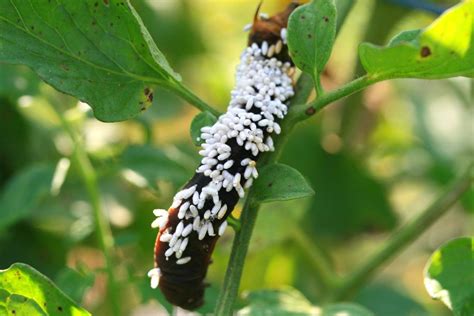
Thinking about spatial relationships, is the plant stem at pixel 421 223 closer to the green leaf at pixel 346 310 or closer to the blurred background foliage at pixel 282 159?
the blurred background foliage at pixel 282 159

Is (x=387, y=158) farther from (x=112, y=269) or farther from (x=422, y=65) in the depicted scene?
(x=422, y=65)

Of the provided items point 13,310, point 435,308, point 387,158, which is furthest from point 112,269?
point 435,308

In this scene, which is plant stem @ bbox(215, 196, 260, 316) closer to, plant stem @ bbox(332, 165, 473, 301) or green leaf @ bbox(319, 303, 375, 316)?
green leaf @ bbox(319, 303, 375, 316)

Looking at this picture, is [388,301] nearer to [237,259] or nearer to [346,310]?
[346,310]

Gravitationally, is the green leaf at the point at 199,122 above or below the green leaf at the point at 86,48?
below

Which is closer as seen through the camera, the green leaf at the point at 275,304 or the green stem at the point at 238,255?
the green stem at the point at 238,255

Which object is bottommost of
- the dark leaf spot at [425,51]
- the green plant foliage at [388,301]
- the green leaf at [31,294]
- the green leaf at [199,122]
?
the green leaf at [31,294]

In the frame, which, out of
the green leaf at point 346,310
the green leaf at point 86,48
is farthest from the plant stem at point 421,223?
the green leaf at point 86,48
